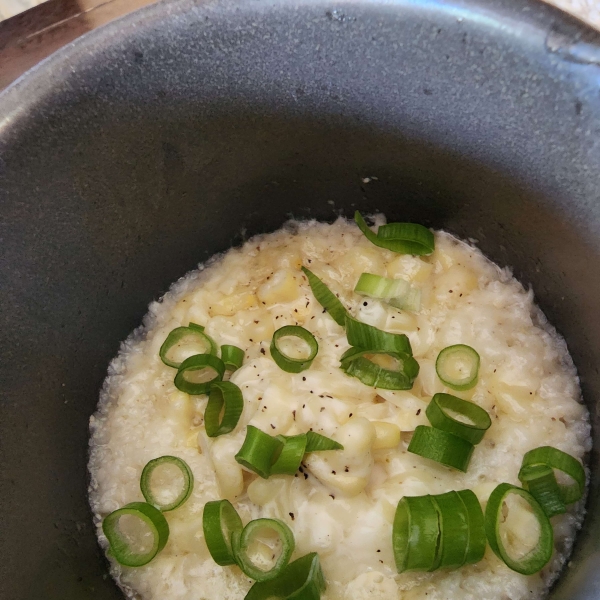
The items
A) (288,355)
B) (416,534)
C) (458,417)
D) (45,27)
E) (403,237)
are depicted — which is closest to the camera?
(416,534)

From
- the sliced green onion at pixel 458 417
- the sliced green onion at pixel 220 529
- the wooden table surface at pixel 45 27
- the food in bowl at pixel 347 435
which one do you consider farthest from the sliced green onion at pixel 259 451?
the wooden table surface at pixel 45 27

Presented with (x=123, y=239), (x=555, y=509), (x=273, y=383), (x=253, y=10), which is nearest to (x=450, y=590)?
(x=555, y=509)

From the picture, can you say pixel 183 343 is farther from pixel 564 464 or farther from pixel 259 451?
pixel 564 464

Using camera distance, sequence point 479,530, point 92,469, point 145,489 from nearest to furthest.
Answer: point 479,530 < point 145,489 < point 92,469

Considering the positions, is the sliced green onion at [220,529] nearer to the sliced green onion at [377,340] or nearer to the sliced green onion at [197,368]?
the sliced green onion at [197,368]

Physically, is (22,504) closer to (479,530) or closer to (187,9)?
(479,530)

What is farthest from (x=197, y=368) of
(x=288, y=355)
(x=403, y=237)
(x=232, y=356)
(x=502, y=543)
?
(x=502, y=543)
